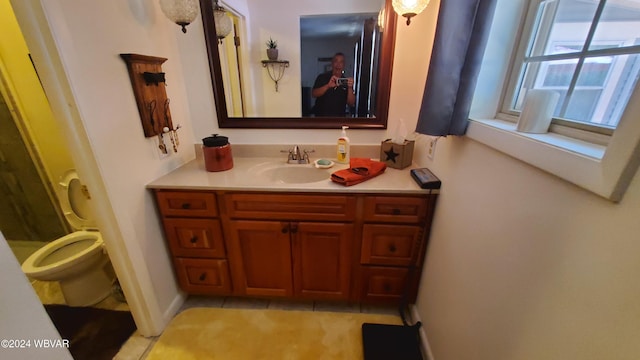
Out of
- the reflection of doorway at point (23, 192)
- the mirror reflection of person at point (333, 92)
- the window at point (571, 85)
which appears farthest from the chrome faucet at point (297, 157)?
the reflection of doorway at point (23, 192)

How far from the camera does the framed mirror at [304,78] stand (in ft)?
4.61

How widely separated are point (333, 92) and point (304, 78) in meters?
0.20

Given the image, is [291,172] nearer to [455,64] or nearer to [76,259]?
[455,64]

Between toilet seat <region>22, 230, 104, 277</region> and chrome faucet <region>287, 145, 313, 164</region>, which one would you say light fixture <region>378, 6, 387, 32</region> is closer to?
chrome faucet <region>287, 145, 313, 164</region>

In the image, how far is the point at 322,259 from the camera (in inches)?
54.0

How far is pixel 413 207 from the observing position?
1220 millimetres

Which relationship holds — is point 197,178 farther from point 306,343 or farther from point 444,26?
point 444,26

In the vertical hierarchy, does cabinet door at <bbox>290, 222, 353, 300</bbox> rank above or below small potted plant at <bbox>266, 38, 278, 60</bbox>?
below

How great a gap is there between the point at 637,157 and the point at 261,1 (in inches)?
65.6

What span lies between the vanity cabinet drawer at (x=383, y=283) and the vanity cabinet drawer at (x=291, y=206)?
38 cm

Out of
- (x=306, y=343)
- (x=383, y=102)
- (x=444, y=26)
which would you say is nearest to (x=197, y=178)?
(x=306, y=343)

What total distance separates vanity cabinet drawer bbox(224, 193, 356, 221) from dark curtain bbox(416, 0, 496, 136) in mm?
542

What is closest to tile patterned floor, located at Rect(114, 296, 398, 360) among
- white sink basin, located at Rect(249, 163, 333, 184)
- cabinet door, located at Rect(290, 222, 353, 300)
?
cabinet door, located at Rect(290, 222, 353, 300)

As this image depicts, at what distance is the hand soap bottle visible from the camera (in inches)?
59.9
